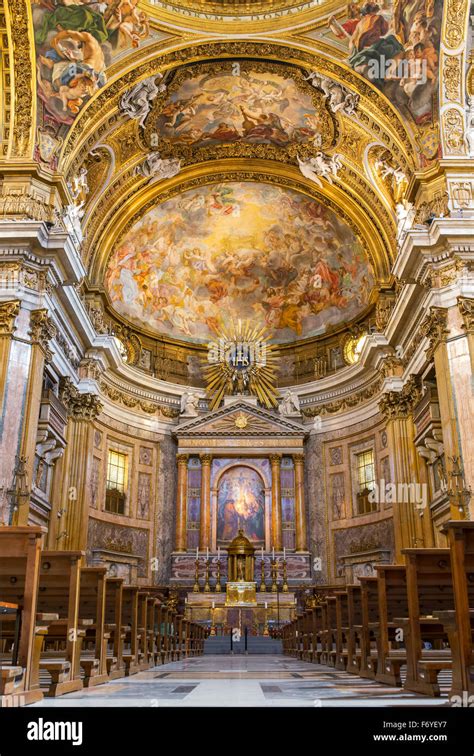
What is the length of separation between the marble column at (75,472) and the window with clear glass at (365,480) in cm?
852

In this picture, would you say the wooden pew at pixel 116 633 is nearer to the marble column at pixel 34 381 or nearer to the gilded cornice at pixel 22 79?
the marble column at pixel 34 381

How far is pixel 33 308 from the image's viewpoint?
14.4 m

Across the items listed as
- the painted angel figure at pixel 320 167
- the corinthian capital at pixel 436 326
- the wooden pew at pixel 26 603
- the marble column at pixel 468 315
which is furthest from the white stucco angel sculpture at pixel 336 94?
the wooden pew at pixel 26 603

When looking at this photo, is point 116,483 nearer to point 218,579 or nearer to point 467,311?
point 218,579

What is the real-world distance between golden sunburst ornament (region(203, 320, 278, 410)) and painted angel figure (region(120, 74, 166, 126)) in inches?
356

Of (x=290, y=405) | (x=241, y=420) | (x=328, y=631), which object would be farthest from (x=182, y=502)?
(x=328, y=631)

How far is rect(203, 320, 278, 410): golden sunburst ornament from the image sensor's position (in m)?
24.6

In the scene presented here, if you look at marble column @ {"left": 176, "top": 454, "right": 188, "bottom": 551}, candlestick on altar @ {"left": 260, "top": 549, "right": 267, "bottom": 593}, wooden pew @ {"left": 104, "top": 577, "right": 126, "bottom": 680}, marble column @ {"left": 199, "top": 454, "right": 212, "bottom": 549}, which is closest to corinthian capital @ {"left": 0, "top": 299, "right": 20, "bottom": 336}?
wooden pew @ {"left": 104, "top": 577, "right": 126, "bottom": 680}

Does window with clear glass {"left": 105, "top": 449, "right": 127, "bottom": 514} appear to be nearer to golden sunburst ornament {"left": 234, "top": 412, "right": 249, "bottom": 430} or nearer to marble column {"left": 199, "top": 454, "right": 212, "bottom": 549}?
marble column {"left": 199, "top": 454, "right": 212, "bottom": 549}

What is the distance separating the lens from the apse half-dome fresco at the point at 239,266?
2292cm

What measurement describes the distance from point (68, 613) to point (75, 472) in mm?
12203

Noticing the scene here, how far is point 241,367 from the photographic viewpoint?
24859 millimetres
